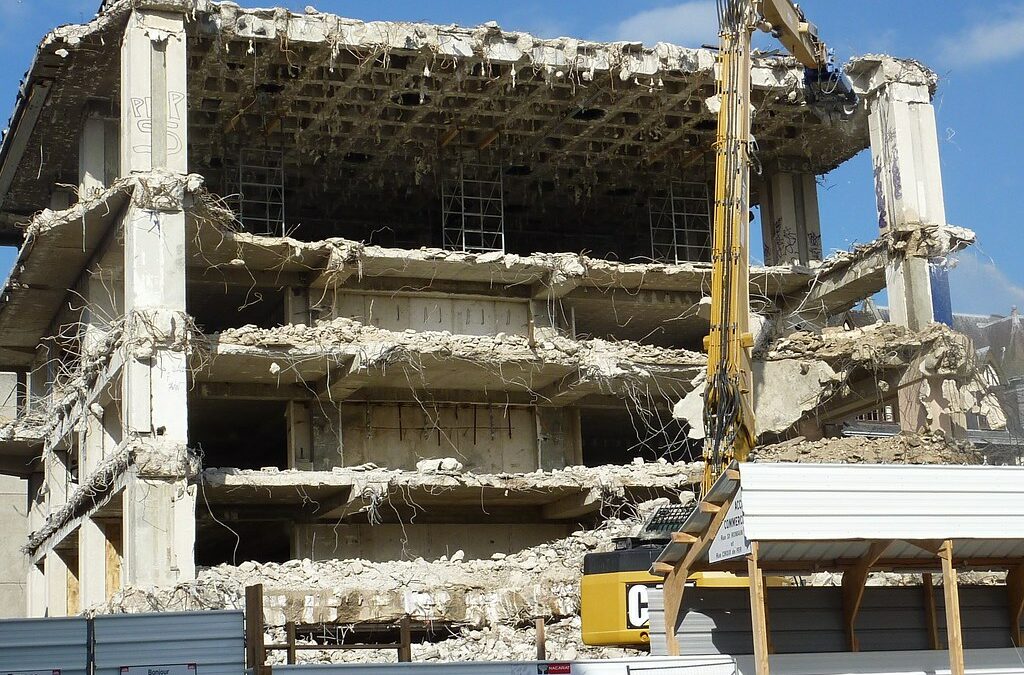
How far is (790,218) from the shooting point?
3128 centimetres

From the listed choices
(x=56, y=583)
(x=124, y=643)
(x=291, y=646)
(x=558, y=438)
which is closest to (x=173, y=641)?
(x=124, y=643)

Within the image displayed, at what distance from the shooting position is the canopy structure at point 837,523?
1258cm

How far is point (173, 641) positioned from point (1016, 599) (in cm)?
941

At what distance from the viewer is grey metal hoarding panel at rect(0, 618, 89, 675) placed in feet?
42.9

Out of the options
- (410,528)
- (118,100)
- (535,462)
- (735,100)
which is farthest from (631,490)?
(118,100)

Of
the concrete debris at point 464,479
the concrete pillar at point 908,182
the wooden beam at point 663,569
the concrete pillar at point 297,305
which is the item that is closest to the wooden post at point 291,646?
the wooden beam at point 663,569

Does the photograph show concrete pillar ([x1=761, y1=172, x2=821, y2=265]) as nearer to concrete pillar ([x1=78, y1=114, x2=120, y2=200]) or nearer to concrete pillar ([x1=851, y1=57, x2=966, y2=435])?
concrete pillar ([x1=851, y1=57, x2=966, y2=435])

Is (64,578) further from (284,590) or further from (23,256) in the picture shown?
(284,590)

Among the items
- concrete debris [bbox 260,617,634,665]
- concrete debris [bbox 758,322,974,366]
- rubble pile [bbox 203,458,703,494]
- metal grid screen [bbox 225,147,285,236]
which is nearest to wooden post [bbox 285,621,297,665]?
concrete debris [bbox 260,617,634,665]

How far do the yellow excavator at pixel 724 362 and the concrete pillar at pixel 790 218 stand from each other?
8.85 meters

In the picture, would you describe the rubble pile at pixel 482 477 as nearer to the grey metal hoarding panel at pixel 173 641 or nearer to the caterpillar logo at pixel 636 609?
the caterpillar logo at pixel 636 609

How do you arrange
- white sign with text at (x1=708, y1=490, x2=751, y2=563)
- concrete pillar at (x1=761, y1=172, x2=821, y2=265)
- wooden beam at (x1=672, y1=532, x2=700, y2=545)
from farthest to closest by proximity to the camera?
concrete pillar at (x1=761, y1=172, x2=821, y2=265) → wooden beam at (x1=672, y1=532, x2=700, y2=545) → white sign with text at (x1=708, y1=490, x2=751, y2=563)

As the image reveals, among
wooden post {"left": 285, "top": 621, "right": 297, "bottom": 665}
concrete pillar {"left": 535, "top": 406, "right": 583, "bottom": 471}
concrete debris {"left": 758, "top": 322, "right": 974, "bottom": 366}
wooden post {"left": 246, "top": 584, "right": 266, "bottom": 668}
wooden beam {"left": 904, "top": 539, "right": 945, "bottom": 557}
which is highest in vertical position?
Answer: concrete debris {"left": 758, "top": 322, "right": 974, "bottom": 366}

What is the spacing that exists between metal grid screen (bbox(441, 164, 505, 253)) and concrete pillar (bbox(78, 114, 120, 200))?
269 inches
